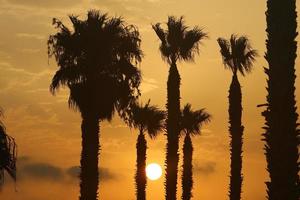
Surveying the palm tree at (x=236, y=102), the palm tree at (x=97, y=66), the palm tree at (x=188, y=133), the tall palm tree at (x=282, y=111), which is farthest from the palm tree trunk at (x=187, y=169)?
the tall palm tree at (x=282, y=111)

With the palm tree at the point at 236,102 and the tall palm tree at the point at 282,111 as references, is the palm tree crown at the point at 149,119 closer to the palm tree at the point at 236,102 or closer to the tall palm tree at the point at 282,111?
the palm tree at the point at 236,102

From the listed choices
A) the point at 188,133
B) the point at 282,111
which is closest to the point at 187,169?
the point at 188,133

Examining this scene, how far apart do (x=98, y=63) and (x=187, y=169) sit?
31903mm

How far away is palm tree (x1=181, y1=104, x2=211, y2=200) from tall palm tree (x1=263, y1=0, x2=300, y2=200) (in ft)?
140

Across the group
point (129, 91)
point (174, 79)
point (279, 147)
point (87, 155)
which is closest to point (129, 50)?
point (129, 91)

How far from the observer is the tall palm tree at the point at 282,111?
1591 cm

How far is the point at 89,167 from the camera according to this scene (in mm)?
27438

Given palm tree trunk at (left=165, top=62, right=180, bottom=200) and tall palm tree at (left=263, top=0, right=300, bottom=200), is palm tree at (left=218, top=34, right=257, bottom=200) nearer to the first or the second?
palm tree trunk at (left=165, top=62, right=180, bottom=200)

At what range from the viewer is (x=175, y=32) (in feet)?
140

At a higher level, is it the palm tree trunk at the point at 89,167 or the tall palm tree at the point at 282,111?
the tall palm tree at the point at 282,111

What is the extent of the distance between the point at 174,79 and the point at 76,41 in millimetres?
13368

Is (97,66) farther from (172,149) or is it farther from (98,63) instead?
(172,149)

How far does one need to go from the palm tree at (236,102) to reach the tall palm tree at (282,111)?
25.1 m

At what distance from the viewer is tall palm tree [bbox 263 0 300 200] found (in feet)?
52.2
